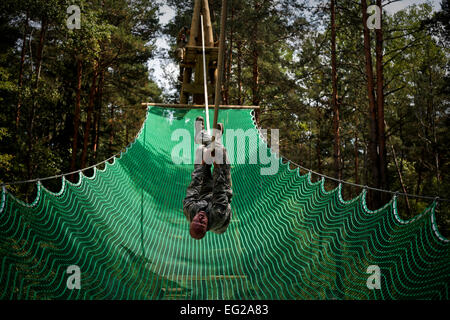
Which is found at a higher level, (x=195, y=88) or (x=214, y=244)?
(x=195, y=88)

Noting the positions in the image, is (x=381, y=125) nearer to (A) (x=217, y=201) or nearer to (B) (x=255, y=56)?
(A) (x=217, y=201)

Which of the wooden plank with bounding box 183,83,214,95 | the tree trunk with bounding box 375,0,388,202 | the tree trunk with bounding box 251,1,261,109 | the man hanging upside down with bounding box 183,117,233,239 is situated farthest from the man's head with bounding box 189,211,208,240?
the tree trunk with bounding box 251,1,261,109

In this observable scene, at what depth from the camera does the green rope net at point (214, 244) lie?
5.67ft

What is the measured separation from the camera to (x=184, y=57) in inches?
155

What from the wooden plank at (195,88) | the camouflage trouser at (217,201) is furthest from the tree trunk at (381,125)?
the camouflage trouser at (217,201)

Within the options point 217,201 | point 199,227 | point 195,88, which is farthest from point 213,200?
point 195,88

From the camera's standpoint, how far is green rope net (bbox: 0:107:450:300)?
173 centimetres

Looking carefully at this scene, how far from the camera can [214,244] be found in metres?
2.71

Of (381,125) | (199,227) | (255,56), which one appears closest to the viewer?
(199,227)

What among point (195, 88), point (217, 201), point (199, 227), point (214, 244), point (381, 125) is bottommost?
point (214, 244)

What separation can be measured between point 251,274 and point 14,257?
1.39 m

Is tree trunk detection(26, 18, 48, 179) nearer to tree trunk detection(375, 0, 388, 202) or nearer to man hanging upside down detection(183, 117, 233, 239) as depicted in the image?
man hanging upside down detection(183, 117, 233, 239)
